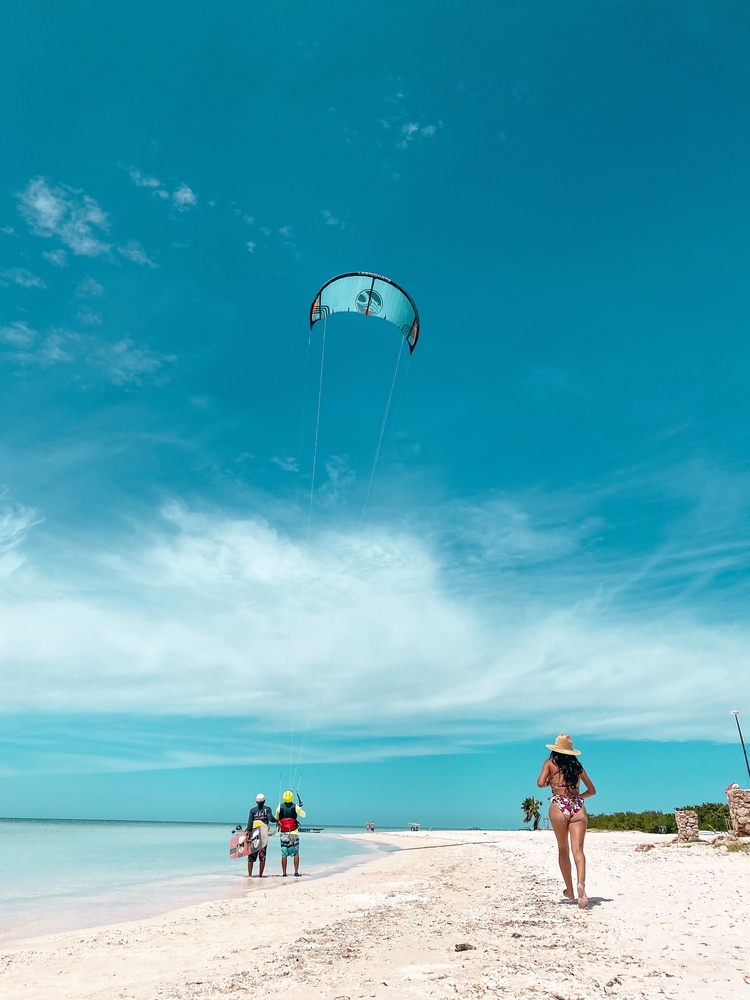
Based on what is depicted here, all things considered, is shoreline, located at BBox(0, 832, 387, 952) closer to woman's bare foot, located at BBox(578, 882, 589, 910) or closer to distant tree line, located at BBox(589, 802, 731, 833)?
woman's bare foot, located at BBox(578, 882, 589, 910)

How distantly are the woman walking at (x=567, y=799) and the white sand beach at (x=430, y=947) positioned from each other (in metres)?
0.38

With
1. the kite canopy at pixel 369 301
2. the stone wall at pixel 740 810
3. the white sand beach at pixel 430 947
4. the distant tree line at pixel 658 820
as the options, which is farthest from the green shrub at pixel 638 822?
the kite canopy at pixel 369 301

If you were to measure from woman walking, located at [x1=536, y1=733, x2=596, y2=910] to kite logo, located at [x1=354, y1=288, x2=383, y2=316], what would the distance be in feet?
44.5

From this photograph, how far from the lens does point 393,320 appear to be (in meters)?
18.0

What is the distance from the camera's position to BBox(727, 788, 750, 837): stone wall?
12484 millimetres

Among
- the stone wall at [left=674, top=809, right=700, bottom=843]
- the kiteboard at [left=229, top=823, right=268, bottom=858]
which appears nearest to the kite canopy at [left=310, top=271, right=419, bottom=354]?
the kiteboard at [left=229, top=823, right=268, bottom=858]

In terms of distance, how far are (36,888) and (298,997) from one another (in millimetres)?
11413

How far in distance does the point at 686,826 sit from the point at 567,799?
11.9 meters

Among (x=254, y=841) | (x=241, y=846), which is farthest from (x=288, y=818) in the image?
(x=241, y=846)

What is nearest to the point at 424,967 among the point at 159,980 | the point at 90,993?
the point at 159,980

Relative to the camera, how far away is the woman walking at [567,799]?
6184mm

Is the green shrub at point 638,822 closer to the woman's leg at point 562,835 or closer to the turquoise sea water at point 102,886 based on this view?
the turquoise sea water at point 102,886

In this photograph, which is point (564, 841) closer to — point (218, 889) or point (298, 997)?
point (298, 997)

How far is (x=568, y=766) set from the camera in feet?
21.0
